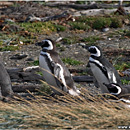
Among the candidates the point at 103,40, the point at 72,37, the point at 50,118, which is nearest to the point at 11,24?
the point at 72,37

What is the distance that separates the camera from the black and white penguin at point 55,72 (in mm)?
7391

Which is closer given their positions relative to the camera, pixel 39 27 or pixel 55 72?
pixel 55 72

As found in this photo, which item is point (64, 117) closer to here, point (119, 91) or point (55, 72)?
point (119, 91)

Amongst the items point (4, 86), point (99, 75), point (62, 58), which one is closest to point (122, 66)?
point (62, 58)

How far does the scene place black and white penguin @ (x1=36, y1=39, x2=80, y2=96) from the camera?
24.2 feet

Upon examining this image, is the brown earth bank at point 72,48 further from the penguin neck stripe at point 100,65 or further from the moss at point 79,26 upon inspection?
the penguin neck stripe at point 100,65

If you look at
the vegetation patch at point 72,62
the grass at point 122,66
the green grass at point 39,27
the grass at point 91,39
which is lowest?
the grass at point 122,66

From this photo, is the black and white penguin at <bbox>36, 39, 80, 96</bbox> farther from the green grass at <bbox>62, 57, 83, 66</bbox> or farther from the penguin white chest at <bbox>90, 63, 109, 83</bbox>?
the green grass at <bbox>62, 57, 83, 66</bbox>

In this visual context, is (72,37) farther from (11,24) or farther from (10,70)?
(10,70)

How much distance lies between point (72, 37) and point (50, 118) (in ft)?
23.3

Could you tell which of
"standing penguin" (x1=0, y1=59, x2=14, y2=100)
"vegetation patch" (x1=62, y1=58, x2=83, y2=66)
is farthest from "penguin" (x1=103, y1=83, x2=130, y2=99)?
"vegetation patch" (x1=62, y1=58, x2=83, y2=66)

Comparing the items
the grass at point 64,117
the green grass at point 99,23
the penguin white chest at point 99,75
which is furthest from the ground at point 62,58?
the penguin white chest at point 99,75

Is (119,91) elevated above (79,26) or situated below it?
below

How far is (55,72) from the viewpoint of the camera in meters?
7.48
